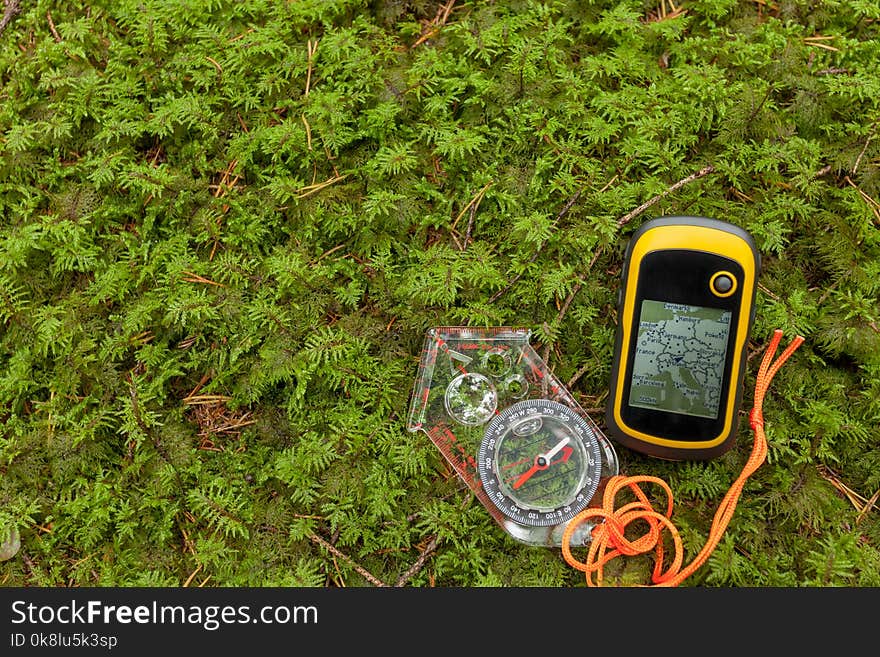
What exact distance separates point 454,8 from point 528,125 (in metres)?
0.77

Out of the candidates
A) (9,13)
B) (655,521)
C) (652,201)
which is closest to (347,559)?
(655,521)

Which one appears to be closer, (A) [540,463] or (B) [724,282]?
(B) [724,282]

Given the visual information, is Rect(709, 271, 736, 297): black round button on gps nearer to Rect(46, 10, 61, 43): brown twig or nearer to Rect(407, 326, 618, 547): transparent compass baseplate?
Rect(407, 326, 618, 547): transparent compass baseplate

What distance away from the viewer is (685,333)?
2.85 meters

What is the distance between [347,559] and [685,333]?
1.89 metres

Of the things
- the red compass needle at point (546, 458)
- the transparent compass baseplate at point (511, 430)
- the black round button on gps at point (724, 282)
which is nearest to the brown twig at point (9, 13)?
the transparent compass baseplate at point (511, 430)

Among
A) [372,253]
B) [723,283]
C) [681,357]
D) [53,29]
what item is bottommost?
[681,357]

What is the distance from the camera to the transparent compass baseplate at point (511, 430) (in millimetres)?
3027

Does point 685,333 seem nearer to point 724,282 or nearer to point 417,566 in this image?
point 724,282

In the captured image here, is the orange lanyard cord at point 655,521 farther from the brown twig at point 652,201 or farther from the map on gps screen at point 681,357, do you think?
the brown twig at point 652,201

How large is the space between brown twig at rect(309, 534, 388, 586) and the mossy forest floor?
0.01 metres

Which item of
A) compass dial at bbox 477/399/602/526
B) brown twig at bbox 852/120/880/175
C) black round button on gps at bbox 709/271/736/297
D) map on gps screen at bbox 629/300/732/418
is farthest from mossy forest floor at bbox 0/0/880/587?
black round button on gps at bbox 709/271/736/297

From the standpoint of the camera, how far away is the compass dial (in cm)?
302

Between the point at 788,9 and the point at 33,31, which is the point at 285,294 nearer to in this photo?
the point at 33,31
